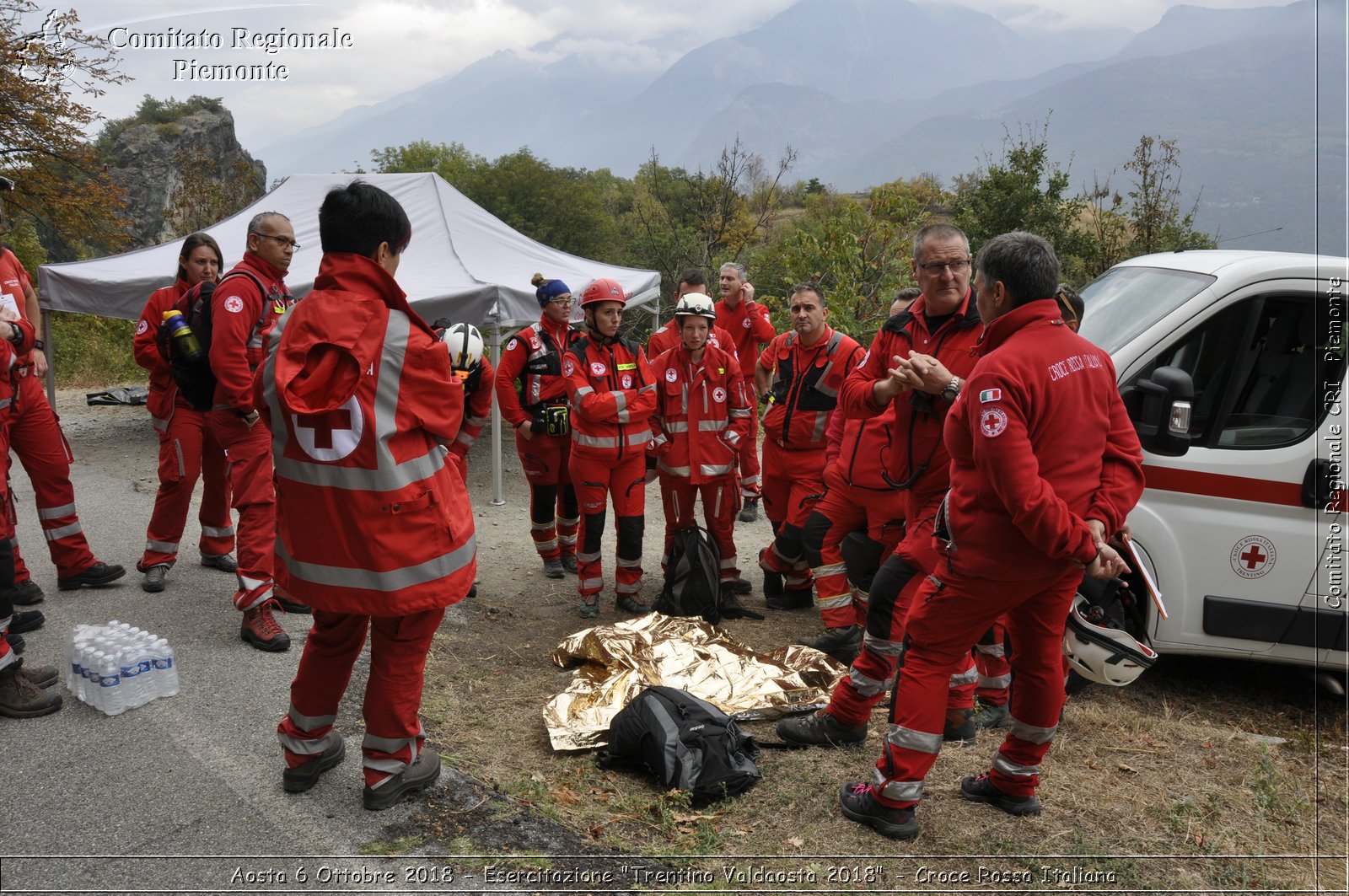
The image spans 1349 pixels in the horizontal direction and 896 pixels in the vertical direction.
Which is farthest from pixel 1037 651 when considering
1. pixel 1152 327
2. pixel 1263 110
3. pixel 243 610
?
pixel 1263 110

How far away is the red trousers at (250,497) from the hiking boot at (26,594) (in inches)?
56.4

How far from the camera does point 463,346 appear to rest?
3068mm

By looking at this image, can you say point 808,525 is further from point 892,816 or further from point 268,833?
point 268,833

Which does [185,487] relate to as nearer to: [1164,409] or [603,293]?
[603,293]

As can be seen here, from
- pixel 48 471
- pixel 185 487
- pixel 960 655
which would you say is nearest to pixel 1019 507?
pixel 960 655

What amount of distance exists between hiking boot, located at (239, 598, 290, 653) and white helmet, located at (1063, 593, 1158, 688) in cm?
383

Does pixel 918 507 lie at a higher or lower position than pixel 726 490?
higher

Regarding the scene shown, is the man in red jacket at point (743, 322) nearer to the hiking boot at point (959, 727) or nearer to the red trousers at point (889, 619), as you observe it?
the hiking boot at point (959, 727)

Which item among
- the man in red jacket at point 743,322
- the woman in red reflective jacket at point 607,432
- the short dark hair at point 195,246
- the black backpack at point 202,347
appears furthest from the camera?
the man in red jacket at point 743,322

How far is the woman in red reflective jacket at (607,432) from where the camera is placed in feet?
19.6

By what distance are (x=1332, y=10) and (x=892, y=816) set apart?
3506 mm

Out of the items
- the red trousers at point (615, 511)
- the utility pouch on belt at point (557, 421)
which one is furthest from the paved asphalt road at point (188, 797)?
the utility pouch on belt at point (557, 421)

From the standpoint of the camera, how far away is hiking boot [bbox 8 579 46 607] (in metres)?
5.19

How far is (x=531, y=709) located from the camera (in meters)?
4.64
